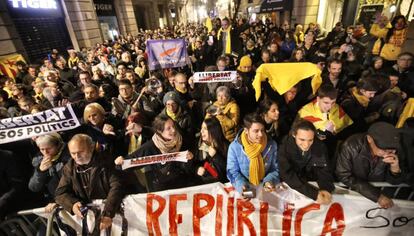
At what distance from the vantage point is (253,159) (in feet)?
8.56

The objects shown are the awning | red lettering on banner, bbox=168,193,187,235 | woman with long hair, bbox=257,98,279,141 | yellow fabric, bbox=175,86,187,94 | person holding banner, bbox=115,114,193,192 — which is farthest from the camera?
the awning

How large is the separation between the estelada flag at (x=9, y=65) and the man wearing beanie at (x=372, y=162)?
416 inches

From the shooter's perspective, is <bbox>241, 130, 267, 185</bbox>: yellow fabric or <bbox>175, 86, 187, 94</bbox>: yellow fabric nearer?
<bbox>241, 130, 267, 185</bbox>: yellow fabric

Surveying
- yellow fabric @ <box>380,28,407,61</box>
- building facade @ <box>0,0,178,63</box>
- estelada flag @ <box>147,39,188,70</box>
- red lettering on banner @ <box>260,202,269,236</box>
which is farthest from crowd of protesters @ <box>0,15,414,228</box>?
building facade @ <box>0,0,178,63</box>

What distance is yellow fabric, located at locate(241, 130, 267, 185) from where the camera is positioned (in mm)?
2588

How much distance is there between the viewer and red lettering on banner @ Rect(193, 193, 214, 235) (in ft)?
8.68

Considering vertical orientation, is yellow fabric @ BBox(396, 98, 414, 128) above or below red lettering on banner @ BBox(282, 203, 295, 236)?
above

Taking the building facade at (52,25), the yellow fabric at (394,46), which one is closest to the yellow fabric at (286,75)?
the yellow fabric at (394,46)

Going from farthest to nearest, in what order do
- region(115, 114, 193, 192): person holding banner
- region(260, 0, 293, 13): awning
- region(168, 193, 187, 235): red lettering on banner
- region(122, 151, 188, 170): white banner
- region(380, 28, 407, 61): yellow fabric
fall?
1. region(260, 0, 293, 13): awning
2. region(380, 28, 407, 61): yellow fabric
3. region(115, 114, 193, 192): person holding banner
4. region(168, 193, 187, 235): red lettering on banner
5. region(122, 151, 188, 170): white banner

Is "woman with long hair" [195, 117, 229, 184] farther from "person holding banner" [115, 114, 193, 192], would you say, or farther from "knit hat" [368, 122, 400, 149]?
"knit hat" [368, 122, 400, 149]

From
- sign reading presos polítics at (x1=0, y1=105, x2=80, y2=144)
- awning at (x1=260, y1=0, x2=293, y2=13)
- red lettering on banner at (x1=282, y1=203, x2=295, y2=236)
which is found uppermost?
awning at (x1=260, y1=0, x2=293, y2=13)

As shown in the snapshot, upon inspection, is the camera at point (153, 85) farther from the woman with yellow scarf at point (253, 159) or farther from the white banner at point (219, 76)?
the woman with yellow scarf at point (253, 159)

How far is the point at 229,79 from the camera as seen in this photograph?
13.5 ft

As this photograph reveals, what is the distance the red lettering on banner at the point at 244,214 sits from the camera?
2581 mm
